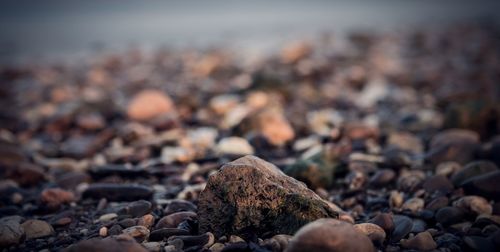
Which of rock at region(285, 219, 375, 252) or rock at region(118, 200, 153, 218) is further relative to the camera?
rock at region(118, 200, 153, 218)

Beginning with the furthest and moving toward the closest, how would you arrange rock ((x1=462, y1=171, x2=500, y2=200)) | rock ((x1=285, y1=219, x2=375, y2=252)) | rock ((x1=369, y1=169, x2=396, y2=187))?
rock ((x1=369, y1=169, x2=396, y2=187)), rock ((x1=462, y1=171, x2=500, y2=200)), rock ((x1=285, y1=219, x2=375, y2=252))

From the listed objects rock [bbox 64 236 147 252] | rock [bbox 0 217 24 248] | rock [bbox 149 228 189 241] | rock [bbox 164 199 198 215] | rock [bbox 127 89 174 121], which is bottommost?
rock [bbox 164 199 198 215]

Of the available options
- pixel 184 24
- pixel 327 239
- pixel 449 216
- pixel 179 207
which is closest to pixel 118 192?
pixel 179 207

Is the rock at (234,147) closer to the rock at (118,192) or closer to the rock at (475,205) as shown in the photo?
the rock at (118,192)

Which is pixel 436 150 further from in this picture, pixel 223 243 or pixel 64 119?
pixel 64 119

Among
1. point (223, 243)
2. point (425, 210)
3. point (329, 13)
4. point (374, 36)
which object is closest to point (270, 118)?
point (425, 210)

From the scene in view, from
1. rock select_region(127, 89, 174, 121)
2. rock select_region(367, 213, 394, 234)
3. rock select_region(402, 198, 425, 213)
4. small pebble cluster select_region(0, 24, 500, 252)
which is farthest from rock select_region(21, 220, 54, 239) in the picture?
rock select_region(127, 89, 174, 121)

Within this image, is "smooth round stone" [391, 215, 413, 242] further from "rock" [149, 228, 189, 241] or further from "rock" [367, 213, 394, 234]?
"rock" [149, 228, 189, 241]

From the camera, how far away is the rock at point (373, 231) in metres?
2.14

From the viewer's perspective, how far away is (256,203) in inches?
82.8

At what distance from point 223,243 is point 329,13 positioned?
22.7 m

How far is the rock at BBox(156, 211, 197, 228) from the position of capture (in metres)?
2.34

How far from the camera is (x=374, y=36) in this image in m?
11.9

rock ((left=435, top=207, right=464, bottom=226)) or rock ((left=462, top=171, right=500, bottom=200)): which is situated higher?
rock ((left=462, top=171, right=500, bottom=200))
